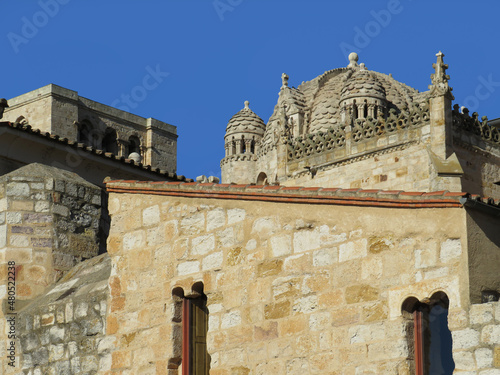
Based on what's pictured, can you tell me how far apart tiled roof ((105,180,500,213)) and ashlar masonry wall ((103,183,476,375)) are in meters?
0.07

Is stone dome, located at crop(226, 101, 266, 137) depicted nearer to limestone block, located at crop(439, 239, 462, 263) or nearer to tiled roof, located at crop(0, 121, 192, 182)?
tiled roof, located at crop(0, 121, 192, 182)

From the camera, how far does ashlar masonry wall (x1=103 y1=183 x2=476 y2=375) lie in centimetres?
1027

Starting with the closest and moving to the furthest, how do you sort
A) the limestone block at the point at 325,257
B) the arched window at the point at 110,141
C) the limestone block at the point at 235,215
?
the limestone block at the point at 325,257, the limestone block at the point at 235,215, the arched window at the point at 110,141

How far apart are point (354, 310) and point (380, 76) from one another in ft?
124

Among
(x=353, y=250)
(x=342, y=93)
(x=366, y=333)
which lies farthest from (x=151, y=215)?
(x=342, y=93)

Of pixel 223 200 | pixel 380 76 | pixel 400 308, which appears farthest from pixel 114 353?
pixel 380 76

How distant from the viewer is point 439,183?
29109 millimetres

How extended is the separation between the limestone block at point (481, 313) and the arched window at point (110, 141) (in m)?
42.1

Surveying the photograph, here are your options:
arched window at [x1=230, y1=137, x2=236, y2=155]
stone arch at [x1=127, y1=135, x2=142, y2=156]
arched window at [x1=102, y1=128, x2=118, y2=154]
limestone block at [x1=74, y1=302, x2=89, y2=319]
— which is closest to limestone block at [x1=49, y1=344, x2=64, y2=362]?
limestone block at [x1=74, y1=302, x2=89, y2=319]

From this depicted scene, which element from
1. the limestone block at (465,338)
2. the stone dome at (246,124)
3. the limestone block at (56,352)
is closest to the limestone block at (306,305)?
the limestone block at (465,338)

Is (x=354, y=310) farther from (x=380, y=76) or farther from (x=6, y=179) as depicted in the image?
(x=380, y=76)

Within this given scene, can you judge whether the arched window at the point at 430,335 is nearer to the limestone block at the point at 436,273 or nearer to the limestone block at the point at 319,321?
the limestone block at the point at 436,273

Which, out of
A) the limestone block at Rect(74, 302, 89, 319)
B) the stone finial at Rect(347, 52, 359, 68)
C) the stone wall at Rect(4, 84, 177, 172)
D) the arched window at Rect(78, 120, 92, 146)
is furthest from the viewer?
the stone finial at Rect(347, 52, 359, 68)

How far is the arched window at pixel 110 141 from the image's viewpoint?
168 ft
